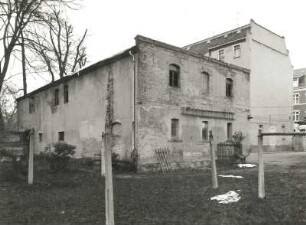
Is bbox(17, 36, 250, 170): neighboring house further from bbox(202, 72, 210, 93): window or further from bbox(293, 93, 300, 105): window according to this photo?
bbox(293, 93, 300, 105): window

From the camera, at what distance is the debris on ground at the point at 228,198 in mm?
9141

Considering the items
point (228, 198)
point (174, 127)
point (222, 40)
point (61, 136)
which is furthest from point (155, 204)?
point (222, 40)

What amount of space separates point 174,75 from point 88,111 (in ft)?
19.6

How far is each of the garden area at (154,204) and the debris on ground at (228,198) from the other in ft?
0.52

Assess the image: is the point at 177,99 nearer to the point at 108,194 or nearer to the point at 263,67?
the point at 108,194

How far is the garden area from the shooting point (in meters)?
7.69

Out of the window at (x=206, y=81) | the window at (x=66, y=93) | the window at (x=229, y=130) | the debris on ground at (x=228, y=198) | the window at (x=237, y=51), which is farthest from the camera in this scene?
the window at (x=237, y=51)

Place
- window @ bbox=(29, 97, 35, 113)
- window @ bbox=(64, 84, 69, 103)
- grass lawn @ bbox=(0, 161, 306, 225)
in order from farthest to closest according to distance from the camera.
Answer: window @ bbox=(29, 97, 35, 113), window @ bbox=(64, 84, 69, 103), grass lawn @ bbox=(0, 161, 306, 225)

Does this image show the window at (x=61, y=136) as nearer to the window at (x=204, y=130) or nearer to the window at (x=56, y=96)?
the window at (x=56, y=96)

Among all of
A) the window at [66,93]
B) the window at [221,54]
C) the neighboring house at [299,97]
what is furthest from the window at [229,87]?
the neighboring house at [299,97]

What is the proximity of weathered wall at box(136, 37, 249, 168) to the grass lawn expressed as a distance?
609 centimetres

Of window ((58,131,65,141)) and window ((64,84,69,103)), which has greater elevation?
window ((64,84,69,103))

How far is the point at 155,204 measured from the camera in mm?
9195

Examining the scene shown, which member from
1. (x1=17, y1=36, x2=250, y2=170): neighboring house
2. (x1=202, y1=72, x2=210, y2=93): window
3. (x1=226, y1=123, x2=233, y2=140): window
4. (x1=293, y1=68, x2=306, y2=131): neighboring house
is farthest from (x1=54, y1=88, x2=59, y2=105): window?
(x1=293, y1=68, x2=306, y2=131): neighboring house
